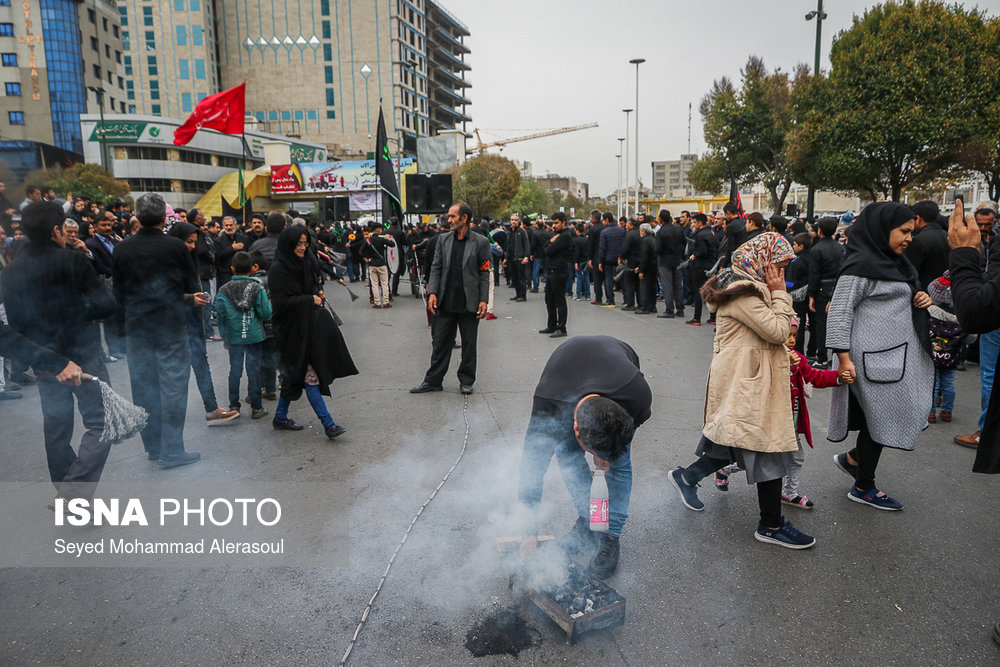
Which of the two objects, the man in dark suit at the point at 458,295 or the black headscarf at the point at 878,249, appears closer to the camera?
the black headscarf at the point at 878,249

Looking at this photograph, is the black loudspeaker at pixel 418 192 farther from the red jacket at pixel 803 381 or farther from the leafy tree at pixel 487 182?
the leafy tree at pixel 487 182

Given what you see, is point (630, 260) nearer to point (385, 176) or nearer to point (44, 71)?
point (385, 176)

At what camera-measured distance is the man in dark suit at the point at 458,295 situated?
628 centimetres

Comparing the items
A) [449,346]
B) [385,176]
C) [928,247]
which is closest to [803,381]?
[928,247]

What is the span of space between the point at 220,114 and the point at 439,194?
500 cm

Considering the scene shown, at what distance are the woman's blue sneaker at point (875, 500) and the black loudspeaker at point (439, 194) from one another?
39.2 ft

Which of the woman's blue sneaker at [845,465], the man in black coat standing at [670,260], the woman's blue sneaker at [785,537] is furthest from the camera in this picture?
the man in black coat standing at [670,260]

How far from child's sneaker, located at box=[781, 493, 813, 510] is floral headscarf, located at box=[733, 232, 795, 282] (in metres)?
1.52

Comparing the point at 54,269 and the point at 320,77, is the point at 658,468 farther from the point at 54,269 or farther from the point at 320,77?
the point at 320,77

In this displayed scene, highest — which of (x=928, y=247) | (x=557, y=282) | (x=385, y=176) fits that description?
(x=385, y=176)

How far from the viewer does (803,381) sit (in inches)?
134

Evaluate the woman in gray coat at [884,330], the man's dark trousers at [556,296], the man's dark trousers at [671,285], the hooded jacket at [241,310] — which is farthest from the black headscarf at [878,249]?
the man's dark trousers at [671,285]

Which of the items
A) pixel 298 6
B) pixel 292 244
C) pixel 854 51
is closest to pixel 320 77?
pixel 298 6

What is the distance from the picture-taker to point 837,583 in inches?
116
